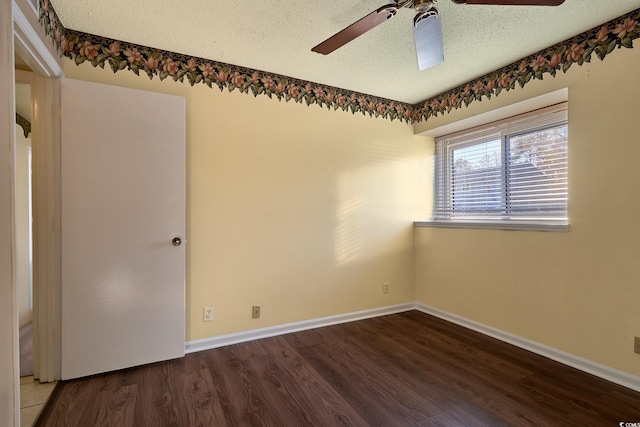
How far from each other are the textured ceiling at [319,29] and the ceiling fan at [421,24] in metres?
0.24

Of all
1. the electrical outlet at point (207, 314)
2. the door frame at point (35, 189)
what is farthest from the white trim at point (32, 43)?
the electrical outlet at point (207, 314)

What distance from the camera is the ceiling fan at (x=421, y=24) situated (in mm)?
1356

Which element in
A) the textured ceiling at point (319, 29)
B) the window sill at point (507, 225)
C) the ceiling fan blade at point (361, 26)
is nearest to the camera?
the ceiling fan blade at point (361, 26)

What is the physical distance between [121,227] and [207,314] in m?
0.94

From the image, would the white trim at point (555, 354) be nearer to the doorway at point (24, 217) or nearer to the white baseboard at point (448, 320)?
the white baseboard at point (448, 320)

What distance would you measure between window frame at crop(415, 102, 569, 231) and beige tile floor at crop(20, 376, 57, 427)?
3366mm

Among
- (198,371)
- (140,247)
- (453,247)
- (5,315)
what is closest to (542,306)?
(453,247)

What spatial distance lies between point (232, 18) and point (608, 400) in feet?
10.7

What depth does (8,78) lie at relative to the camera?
1228mm

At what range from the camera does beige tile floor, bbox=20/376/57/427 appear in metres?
1.62

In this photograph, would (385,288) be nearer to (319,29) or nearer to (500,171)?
(500,171)

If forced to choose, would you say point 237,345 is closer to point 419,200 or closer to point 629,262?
point 419,200

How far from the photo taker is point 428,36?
1.73 metres

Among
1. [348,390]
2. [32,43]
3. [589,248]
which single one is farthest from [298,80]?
[589,248]
